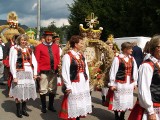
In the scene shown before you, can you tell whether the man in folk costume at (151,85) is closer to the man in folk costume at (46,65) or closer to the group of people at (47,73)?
the group of people at (47,73)

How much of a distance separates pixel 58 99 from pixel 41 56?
2.03 m

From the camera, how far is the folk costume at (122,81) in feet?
21.6

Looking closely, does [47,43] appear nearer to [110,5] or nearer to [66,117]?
[66,117]

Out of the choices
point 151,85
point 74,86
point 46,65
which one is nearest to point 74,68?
point 74,86

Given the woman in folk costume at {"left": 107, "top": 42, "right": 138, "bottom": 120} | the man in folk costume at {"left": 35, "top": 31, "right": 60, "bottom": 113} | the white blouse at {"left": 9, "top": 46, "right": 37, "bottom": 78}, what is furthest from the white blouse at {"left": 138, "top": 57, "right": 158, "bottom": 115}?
the man in folk costume at {"left": 35, "top": 31, "right": 60, "bottom": 113}

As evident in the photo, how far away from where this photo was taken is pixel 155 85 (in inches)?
154

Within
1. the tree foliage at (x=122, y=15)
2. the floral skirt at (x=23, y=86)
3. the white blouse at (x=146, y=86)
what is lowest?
the floral skirt at (x=23, y=86)

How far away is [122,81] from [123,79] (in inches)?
1.7

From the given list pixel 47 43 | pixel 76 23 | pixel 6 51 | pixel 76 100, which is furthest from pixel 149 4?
pixel 76 100

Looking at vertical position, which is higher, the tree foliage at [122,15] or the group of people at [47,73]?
the tree foliage at [122,15]

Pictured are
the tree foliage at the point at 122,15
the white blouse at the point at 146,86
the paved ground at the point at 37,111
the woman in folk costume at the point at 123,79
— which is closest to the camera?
the white blouse at the point at 146,86

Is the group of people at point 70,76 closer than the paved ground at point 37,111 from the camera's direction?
Yes

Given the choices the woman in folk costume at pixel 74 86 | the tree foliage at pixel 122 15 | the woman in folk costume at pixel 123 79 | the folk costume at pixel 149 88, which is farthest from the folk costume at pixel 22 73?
the tree foliage at pixel 122 15

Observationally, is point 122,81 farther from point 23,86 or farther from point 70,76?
point 23,86
